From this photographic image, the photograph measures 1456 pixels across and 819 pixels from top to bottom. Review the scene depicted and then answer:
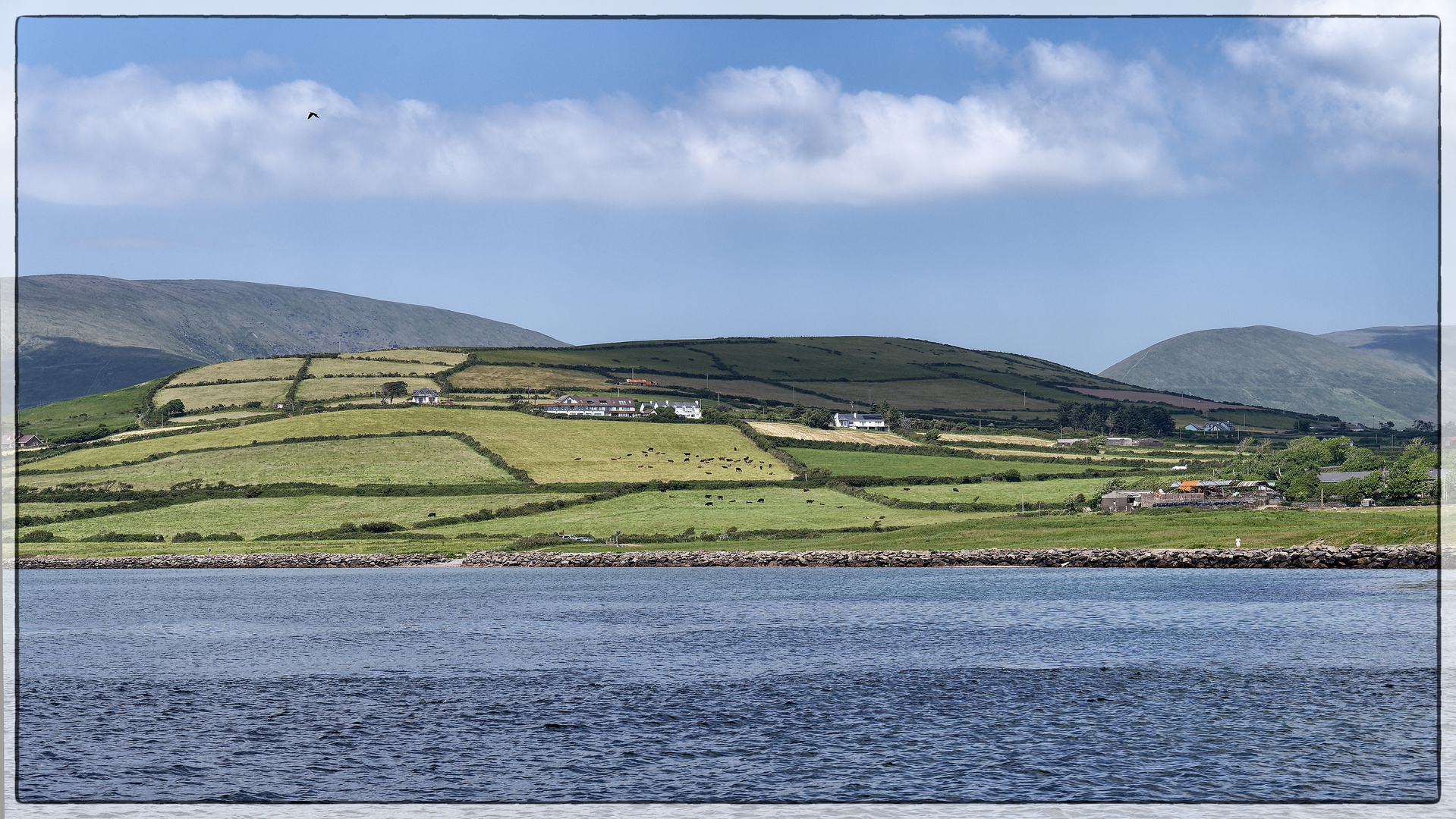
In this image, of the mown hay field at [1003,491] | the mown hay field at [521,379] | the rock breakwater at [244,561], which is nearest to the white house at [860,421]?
the mown hay field at [521,379]

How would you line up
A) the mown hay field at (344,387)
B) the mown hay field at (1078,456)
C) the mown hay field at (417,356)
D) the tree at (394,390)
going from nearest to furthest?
1. the mown hay field at (1078,456)
2. the tree at (394,390)
3. the mown hay field at (344,387)
4. the mown hay field at (417,356)

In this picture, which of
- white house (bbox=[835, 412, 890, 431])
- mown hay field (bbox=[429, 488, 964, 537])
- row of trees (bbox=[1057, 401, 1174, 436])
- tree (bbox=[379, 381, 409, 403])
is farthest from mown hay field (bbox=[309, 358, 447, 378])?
row of trees (bbox=[1057, 401, 1174, 436])

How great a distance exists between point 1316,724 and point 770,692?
10.8 meters

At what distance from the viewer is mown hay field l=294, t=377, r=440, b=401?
130250 millimetres

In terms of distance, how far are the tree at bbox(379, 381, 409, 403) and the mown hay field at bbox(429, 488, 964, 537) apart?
48.1 meters

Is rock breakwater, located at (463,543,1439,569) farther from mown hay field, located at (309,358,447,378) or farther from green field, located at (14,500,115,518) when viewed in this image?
mown hay field, located at (309,358,447,378)

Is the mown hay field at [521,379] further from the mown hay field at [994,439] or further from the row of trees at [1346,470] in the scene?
the row of trees at [1346,470]

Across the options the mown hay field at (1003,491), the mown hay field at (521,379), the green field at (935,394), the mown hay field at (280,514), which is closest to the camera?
the mown hay field at (280,514)

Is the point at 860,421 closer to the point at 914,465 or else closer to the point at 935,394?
the point at 935,394

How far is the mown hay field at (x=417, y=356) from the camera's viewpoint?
156125 millimetres

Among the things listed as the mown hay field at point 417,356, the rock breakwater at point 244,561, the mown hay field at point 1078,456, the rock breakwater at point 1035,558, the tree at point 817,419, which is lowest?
the rock breakwater at point 244,561

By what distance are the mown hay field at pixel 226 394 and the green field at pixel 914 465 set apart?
59560 mm

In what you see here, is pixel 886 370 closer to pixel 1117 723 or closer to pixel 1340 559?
pixel 1340 559

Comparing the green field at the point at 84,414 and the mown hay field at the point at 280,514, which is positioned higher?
the green field at the point at 84,414
